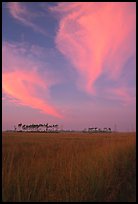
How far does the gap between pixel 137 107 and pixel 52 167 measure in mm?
2458

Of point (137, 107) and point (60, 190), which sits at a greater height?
point (137, 107)

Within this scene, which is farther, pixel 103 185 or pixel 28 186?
pixel 103 185

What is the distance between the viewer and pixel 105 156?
8.49m

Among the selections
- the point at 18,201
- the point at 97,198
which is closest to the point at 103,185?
the point at 97,198

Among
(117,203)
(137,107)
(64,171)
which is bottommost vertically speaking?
(117,203)

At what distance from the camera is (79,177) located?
6281 mm

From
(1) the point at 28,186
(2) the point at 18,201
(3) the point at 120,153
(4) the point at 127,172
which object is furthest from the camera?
(3) the point at 120,153

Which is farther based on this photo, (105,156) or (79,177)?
(105,156)

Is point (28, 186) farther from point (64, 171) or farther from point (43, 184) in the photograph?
point (64, 171)

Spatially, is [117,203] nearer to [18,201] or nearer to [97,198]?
[97,198]

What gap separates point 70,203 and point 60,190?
1.70 ft

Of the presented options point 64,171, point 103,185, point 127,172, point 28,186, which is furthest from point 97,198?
point 127,172

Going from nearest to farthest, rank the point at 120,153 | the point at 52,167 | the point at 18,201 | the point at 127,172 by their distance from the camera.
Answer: the point at 18,201 → the point at 52,167 → the point at 127,172 → the point at 120,153

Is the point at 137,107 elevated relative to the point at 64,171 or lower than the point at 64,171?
elevated
